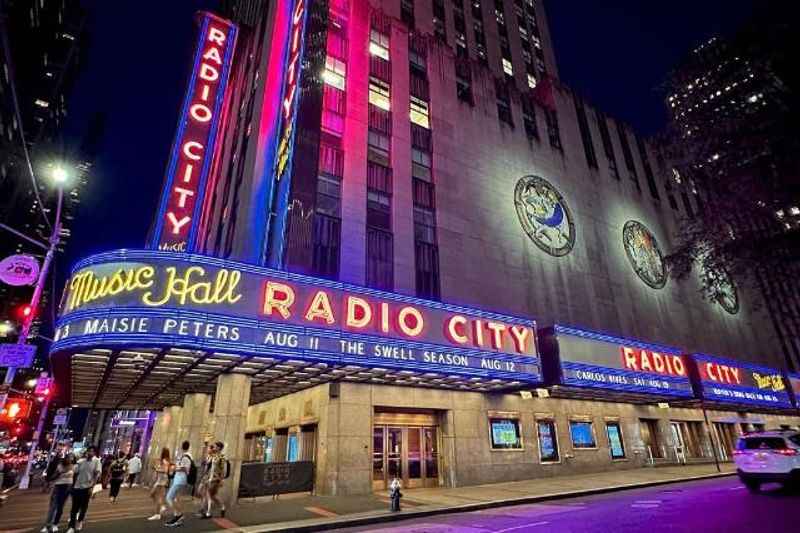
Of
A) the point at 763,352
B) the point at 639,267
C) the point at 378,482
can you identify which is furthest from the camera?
the point at 763,352

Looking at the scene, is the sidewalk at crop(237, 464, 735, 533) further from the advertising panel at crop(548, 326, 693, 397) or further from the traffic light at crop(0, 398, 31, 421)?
the traffic light at crop(0, 398, 31, 421)

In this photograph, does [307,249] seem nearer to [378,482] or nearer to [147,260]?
[147,260]

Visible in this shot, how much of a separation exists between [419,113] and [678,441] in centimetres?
3024

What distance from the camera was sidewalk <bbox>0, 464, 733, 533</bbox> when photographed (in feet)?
37.0

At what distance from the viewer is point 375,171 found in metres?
23.3

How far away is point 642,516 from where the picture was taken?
1046 cm

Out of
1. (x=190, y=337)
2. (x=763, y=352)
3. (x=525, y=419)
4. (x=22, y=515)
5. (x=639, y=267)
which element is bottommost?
(x=22, y=515)

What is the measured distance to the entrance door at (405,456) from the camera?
1841 cm

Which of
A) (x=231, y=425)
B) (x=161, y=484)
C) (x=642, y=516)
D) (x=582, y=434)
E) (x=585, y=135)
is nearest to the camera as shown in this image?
(x=642, y=516)

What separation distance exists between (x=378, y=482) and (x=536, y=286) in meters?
15.5

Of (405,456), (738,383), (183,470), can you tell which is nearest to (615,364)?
(405,456)

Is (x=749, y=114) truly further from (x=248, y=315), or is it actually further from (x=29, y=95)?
Answer: (x=29, y=95)

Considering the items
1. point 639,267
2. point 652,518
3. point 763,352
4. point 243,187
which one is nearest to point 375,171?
point 243,187

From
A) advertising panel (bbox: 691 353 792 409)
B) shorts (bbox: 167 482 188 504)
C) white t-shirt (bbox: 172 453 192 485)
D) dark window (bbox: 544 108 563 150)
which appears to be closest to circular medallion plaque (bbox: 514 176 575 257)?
dark window (bbox: 544 108 563 150)
